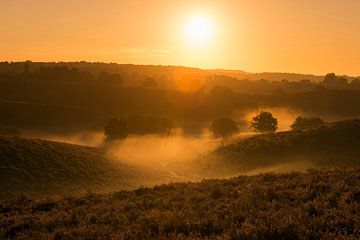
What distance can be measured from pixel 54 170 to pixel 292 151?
1156 inches

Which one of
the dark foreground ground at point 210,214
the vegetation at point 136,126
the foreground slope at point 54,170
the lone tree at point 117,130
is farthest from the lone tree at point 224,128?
the dark foreground ground at point 210,214

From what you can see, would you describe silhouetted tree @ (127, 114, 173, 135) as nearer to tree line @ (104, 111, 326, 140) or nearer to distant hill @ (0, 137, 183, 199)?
tree line @ (104, 111, 326, 140)

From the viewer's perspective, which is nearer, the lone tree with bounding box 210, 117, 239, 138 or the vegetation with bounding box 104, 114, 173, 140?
the vegetation with bounding box 104, 114, 173, 140

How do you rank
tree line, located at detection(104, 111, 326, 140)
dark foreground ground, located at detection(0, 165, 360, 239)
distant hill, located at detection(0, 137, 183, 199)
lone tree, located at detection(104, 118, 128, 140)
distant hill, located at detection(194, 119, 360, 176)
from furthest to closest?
tree line, located at detection(104, 111, 326, 140) → lone tree, located at detection(104, 118, 128, 140) → distant hill, located at detection(194, 119, 360, 176) → distant hill, located at detection(0, 137, 183, 199) → dark foreground ground, located at detection(0, 165, 360, 239)

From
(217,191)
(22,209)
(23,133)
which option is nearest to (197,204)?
(217,191)

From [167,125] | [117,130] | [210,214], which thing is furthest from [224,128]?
[210,214]

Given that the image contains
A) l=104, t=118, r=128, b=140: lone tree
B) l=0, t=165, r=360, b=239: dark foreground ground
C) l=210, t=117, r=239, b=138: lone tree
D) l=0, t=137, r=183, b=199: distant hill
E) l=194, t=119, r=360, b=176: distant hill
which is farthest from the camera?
l=210, t=117, r=239, b=138: lone tree

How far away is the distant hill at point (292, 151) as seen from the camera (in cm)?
5278

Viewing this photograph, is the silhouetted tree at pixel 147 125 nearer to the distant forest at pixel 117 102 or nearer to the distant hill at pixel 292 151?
the distant forest at pixel 117 102

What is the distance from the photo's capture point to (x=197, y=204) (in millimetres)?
16547

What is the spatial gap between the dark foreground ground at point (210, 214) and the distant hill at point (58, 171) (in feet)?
61.4

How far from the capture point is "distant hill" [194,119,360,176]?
173ft

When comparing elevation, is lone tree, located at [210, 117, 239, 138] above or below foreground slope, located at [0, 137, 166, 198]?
above

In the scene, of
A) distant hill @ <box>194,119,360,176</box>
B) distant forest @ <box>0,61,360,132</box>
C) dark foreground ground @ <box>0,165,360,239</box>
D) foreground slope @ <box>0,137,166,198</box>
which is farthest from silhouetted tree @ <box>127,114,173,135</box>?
dark foreground ground @ <box>0,165,360,239</box>
